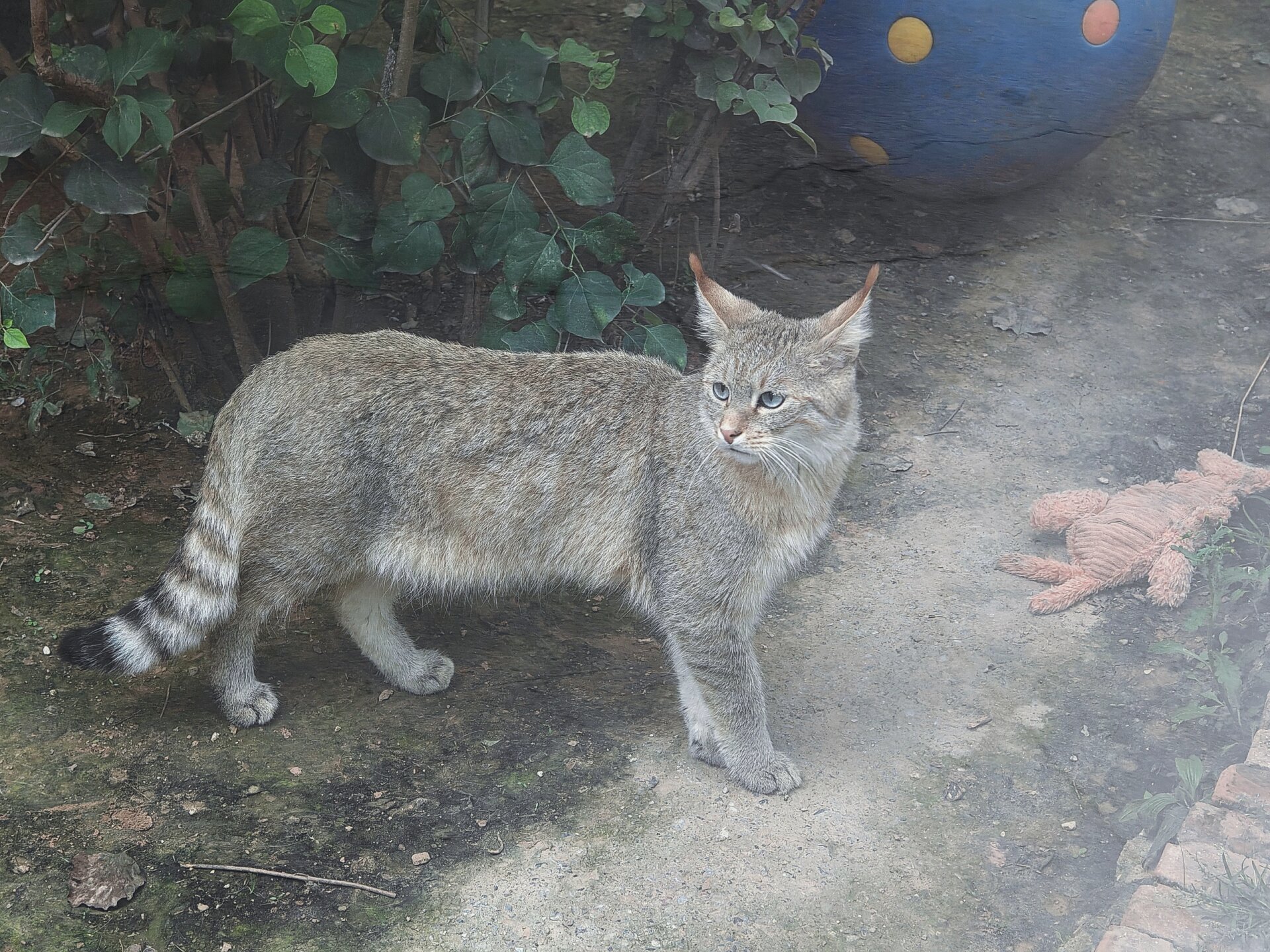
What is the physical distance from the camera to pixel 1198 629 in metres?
3.45

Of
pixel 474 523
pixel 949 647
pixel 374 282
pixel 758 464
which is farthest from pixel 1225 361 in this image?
pixel 374 282

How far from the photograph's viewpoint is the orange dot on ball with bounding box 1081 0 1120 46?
3994 mm

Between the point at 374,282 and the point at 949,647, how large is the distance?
2.73 m

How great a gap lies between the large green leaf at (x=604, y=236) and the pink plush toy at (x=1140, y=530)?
74.8 inches

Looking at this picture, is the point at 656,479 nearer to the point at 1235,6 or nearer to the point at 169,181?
the point at 169,181

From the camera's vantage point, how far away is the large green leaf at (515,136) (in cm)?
412

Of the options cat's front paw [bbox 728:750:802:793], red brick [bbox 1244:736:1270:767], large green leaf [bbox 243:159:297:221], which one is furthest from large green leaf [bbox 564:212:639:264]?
red brick [bbox 1244:736:1270:767]

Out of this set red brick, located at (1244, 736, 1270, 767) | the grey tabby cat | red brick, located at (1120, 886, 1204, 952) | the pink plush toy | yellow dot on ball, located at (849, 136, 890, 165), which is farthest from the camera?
yellow dot on ball, located at (849, 136, 890, 165)

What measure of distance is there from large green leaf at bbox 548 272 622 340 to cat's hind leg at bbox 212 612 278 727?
60.9 inches

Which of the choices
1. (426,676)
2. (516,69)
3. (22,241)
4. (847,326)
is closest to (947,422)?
(847,326)

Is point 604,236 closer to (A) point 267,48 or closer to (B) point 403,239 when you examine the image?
(B) point 403,239

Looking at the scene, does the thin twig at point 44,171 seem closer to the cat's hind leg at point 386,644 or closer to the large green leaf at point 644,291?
the cat's hind leg at point 386,644

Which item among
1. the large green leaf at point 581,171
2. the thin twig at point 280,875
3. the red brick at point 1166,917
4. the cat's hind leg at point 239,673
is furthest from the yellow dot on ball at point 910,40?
the thin twig at point 280,875

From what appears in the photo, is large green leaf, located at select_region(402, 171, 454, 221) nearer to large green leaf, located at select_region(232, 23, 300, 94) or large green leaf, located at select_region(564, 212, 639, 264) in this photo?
large green leaf, located at select_region(564, 212, 639, 264)
